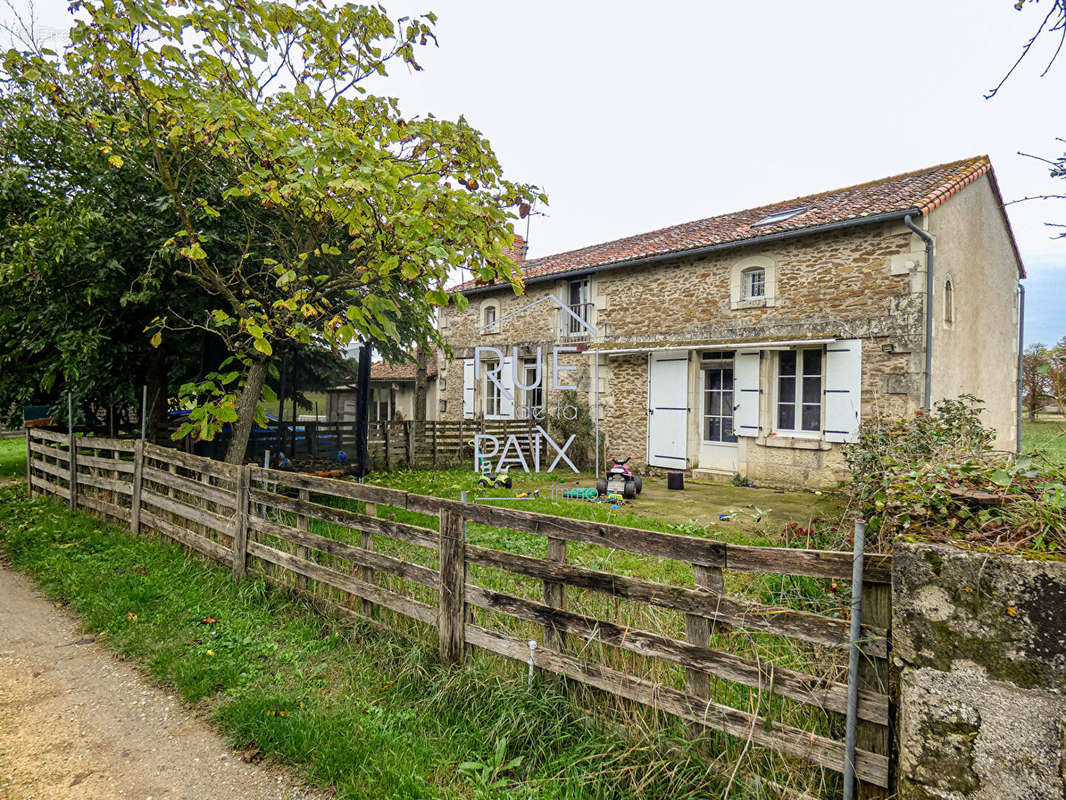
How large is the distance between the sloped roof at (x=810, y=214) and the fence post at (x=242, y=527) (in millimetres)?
3990

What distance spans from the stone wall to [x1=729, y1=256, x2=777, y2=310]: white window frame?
386 inches

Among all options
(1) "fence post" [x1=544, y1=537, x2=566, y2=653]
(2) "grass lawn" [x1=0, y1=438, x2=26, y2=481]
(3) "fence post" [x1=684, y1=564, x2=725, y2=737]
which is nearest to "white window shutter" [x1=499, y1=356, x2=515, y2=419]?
(2) "grass lawn" [x1=0, y1=438, x2=26, y2=481]

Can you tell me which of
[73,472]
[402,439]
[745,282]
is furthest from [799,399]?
[73,472]

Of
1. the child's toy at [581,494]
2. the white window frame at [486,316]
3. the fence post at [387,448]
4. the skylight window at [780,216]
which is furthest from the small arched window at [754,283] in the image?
the fence post at [387,448]

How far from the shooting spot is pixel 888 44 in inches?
162

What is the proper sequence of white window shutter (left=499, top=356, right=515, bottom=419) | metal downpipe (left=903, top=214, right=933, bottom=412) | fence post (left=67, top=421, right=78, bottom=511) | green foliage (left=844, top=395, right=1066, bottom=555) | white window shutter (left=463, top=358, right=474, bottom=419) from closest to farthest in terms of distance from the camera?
green foliage (left=844, top=395, right=1066, bottom=555), fence post (left=67, top=421, right=78, bottom=511), metal downpipe (left=903, top=214, right=933, bottom=412), white window shutter (left=499, top=356, right=515, bottom=419), white window shutter (left=463, top=358, right=474, bottom=419)

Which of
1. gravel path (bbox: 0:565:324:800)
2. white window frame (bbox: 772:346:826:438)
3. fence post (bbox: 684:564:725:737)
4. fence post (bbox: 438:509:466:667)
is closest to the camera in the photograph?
fence post (bbox: 684:564:725:737)

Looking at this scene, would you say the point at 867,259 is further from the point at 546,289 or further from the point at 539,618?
the point at 539,618

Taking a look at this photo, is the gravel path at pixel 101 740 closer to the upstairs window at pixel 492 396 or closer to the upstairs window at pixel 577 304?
the upstairs window at pixel 577 304

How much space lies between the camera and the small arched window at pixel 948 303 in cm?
971

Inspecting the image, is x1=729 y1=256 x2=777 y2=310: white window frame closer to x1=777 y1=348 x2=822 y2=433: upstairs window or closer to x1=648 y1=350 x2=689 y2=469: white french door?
x1=777 y1=348 x2=822 y2=433: upstairs window

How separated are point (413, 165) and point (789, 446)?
8.13 m

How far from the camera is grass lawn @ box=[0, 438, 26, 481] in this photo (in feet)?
38.8

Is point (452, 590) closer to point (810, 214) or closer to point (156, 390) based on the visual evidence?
point (156, 390)
